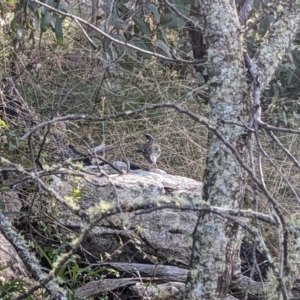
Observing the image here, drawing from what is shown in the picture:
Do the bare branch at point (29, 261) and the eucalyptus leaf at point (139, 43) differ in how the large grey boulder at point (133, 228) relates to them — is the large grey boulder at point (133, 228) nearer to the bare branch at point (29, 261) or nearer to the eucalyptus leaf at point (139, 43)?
the bare branch at point (29, 261)

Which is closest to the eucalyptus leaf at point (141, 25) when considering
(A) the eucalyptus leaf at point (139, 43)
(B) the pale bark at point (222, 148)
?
(A) the eucalyptus leaf at point (139, 43)

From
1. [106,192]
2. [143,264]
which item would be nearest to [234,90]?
[143,264]

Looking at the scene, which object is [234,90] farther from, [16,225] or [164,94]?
[164,94]

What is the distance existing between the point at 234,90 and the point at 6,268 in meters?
1.06

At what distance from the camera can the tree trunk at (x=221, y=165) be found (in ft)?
4.84

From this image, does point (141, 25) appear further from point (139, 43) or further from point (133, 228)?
point (133, 228)

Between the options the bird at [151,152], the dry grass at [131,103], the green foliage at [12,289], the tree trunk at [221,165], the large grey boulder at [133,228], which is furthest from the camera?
the dry grass at [131,103]

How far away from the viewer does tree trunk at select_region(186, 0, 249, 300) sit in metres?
1.48

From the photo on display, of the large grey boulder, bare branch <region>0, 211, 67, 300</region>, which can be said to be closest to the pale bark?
bare branch <region>0, 211, 67, 300</region>

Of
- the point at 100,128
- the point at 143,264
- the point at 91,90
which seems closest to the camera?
the point at 143,264

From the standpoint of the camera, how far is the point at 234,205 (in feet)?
4.85

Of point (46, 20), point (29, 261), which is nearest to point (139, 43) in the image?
point (46, 20)

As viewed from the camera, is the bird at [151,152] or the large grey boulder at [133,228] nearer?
the large grey boulder at [133,228]

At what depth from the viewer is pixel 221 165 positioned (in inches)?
58.3
